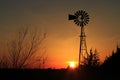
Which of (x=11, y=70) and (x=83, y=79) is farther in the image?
(x=83, y=79)

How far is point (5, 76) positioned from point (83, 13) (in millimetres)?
24619

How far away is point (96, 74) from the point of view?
78.4 feet

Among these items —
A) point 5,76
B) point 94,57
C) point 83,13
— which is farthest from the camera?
point 94,57

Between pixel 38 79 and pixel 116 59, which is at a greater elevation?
pixel 116 59

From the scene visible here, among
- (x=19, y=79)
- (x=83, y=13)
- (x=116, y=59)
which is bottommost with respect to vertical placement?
(x=19, y=79)

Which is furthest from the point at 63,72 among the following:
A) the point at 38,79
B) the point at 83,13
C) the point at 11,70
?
the point at 83,13

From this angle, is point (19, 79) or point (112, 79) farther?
point (112, 79)

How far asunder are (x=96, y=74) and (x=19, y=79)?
18.9ft

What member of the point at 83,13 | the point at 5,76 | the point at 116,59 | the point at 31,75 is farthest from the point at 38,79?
the point at 83,13

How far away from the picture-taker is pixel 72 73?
23.0 metres

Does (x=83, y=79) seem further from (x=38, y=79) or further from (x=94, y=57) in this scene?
(x=94, y=57)

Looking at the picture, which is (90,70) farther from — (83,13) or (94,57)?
(94,57)

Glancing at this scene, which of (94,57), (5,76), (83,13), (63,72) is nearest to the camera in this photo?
(5,76)

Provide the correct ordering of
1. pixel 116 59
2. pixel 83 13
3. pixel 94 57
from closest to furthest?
pixel 116 59 < pixel 83 13 < pixel 94 57
